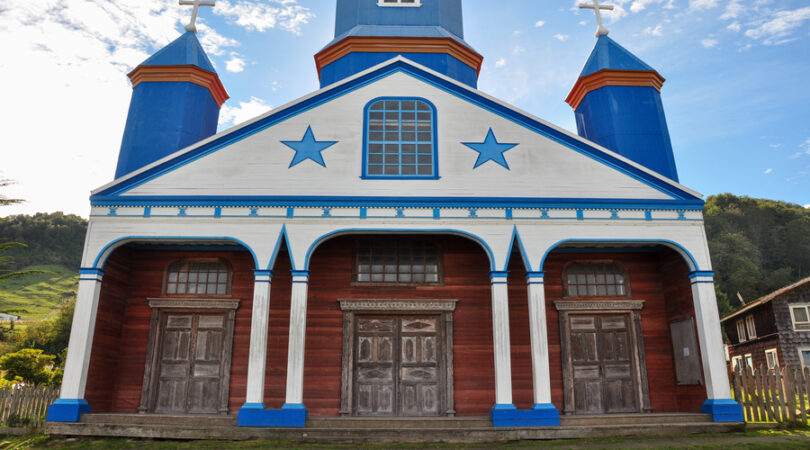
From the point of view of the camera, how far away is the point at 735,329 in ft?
121

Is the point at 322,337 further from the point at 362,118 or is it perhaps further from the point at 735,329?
the point at 735,329

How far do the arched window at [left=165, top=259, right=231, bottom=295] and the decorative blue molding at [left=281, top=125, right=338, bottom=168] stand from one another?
128 inches

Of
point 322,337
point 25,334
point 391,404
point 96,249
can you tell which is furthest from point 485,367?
point 25,334

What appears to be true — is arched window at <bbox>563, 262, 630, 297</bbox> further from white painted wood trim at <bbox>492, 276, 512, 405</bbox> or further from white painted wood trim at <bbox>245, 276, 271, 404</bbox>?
white painted wood trim at <bbox>245, 276, 271, 404</bbox>

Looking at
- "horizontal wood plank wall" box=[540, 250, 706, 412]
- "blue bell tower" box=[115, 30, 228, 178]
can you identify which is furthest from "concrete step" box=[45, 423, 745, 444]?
"blue bell tower" box=[115, 30, 228, 178]

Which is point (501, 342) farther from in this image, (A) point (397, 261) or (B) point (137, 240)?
(B) point (137, 240)

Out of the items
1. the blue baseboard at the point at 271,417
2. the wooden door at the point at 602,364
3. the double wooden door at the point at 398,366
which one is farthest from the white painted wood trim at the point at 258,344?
the wooden door at the point at 602,364

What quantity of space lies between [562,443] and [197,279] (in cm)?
876

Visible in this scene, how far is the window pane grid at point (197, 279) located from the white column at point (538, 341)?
695 cm

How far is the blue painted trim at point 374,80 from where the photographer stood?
476 inches

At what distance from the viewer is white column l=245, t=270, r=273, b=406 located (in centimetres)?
1066

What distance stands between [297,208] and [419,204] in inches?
101

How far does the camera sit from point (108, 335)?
12273 millimetres

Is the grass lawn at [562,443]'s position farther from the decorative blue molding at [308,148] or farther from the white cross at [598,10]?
the white cross at [598,10]
